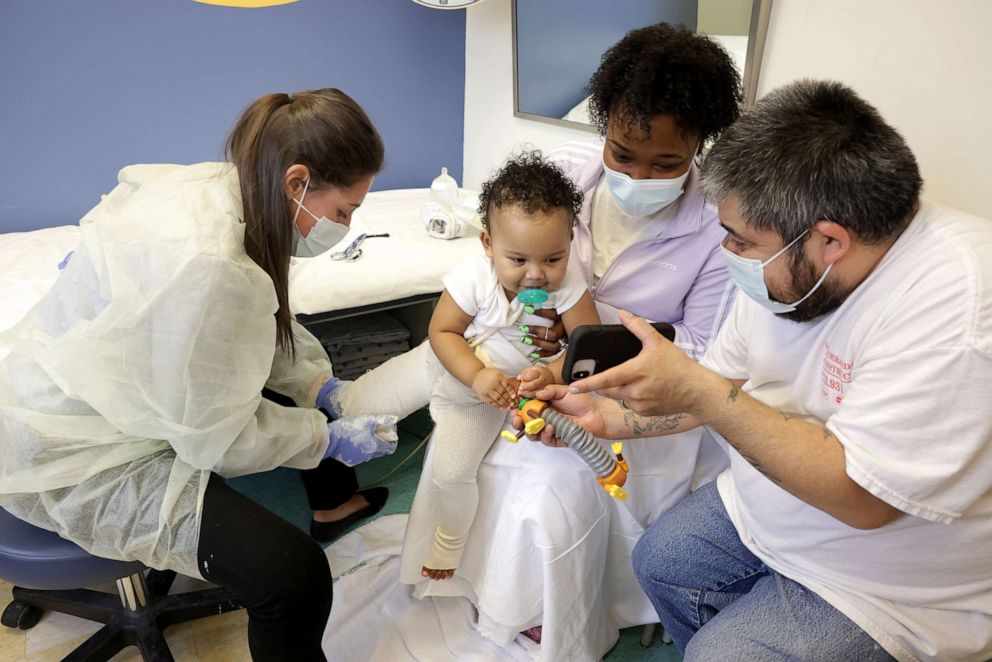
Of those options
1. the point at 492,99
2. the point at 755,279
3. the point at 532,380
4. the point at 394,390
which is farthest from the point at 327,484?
the point at 492,99

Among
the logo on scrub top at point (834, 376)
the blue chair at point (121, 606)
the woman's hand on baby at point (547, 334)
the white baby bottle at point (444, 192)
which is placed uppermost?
the logo on scrub top at point (834, 376)

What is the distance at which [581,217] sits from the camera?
5.02 feet

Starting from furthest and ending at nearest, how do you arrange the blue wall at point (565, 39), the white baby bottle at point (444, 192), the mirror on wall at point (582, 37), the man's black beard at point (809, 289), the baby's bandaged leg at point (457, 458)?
the white baby bottle at point (444, 192) → the blue wall at point (565, 39) → the mirror on wall at point (582, 37) → the baby's bandaged leg at point (457, 458) → the man's black beard at point (809, 289)

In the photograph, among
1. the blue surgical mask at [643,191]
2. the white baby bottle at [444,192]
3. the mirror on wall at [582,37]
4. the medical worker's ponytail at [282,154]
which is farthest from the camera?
the white baby bottle at [444,192]

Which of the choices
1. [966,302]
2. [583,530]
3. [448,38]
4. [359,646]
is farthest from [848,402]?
[448,38]

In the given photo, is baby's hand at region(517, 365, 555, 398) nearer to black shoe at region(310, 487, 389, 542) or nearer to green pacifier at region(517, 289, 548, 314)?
green pacifier at region(517, 289, 548, 314)

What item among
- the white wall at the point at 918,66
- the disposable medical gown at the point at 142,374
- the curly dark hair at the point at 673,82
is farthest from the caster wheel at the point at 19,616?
the white wall at the point at 918,66

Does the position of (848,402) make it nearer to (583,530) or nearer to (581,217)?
(583,530)

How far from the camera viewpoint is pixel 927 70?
1343 mm

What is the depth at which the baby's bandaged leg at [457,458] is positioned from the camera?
1430mm

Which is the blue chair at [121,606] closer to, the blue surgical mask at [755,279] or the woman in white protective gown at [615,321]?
the woman in white protective gown at [615,321]

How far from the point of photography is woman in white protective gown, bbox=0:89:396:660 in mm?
1088

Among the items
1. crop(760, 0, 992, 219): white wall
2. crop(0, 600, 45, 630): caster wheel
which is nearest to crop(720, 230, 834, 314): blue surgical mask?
crop(760, 0, 992, 219): white wall

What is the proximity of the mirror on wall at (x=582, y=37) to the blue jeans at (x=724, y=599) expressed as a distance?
1100 mm
